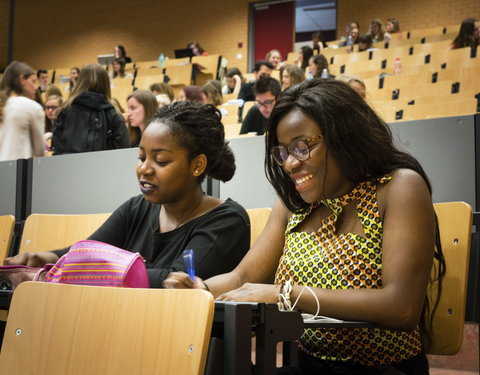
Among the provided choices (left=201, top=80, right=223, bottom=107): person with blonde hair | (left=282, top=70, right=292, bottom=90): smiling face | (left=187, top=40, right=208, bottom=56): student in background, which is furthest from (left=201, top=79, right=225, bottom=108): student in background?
(left=187, top=40, right=208, bottom=56): student in background

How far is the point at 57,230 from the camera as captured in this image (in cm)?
278

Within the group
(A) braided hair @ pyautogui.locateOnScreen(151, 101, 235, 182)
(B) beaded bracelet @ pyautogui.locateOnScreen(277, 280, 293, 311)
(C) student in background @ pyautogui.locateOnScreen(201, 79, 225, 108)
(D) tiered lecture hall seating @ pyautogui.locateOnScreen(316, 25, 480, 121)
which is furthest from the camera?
(C) student in background @ pyautogui.locateOnScreen(201, 79, 225, 108)

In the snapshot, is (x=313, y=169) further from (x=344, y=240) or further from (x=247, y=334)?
(x=247, y=334)

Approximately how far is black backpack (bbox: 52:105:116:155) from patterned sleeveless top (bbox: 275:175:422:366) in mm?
2658

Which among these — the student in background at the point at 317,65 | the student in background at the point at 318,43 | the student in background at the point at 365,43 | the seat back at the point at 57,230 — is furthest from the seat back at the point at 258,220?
the student in background at the point at 318,43

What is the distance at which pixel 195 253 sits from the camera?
1.89m

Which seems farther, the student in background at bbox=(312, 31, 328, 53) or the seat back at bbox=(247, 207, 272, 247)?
the student in background at bbox=(312, 31, 328, 53)

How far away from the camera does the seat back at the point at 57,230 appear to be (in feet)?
8.78

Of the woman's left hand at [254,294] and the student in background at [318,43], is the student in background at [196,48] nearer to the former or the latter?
the student in background at [318,43]

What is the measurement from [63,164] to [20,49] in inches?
473

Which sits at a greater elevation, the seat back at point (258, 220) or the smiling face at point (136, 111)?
the smiling face at point (136, 111)

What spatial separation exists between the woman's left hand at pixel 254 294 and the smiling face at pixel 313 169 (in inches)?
10.8

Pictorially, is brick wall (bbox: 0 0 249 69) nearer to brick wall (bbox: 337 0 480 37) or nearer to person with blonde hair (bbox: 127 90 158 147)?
brick wall (bbox: 337 0 480 37)

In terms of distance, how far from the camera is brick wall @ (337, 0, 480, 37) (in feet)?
35.2
